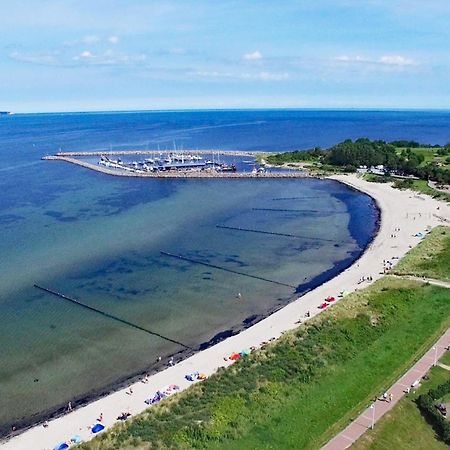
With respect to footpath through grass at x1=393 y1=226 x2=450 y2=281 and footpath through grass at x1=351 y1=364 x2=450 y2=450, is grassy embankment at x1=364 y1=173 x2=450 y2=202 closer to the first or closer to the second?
footpath through grass at x1=393 y1=226 x2=450 y2=281

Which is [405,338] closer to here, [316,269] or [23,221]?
[316,269]

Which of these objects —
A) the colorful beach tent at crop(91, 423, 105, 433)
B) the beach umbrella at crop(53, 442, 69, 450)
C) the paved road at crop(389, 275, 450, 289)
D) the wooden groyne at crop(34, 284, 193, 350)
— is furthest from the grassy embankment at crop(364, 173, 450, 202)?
the beach umbrella at crop(53, 442, 69, 450)

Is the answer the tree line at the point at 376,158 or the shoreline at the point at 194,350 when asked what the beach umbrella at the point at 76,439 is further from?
the tree line at the point at 376,158

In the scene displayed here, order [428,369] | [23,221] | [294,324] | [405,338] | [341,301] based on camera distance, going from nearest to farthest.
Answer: [428,369] < [405,338] < [294,324] < [341,301] < [23,221]

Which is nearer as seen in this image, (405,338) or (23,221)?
(405,338)

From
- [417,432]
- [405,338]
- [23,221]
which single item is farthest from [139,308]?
[23,221]

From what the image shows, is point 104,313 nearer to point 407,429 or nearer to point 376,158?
point 407,429
